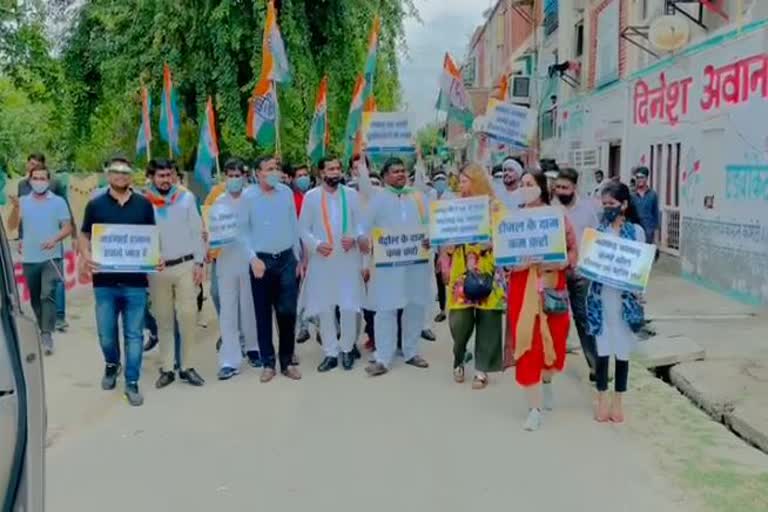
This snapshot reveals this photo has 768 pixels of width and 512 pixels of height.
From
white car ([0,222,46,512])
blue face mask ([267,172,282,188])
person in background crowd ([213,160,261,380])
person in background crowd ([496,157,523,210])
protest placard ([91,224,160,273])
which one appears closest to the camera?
white car ([0,222,46,512])

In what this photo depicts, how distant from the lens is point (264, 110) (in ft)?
32.1

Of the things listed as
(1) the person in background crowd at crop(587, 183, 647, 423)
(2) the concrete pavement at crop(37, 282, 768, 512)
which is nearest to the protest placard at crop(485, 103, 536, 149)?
(2) the concrete pavement at crop(37, 282, 768, 512)

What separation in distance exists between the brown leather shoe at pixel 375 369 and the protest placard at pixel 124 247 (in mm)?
2052

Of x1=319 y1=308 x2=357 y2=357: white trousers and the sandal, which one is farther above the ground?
x1=319 y1=308 x2=357 y2=357: white trousers

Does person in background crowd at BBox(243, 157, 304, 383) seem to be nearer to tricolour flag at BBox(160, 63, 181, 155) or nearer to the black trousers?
the black trousers

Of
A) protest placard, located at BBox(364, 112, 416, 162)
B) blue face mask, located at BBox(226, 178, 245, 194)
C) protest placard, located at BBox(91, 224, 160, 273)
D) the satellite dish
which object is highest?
the satellite dish

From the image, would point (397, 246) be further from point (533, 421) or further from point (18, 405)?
point (18, 405)

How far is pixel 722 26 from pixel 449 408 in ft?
30.1

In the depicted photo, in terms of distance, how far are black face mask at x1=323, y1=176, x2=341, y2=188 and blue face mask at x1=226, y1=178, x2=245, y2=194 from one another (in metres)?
0.88

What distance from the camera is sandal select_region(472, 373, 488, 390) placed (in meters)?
7.23

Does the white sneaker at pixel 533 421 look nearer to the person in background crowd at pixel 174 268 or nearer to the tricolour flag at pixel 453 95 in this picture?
the person in background crowd at pixel 174 268

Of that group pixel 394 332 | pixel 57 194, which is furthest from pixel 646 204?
pixel 57 194

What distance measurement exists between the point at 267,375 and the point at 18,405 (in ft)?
16.4

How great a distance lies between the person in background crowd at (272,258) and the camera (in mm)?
7492
